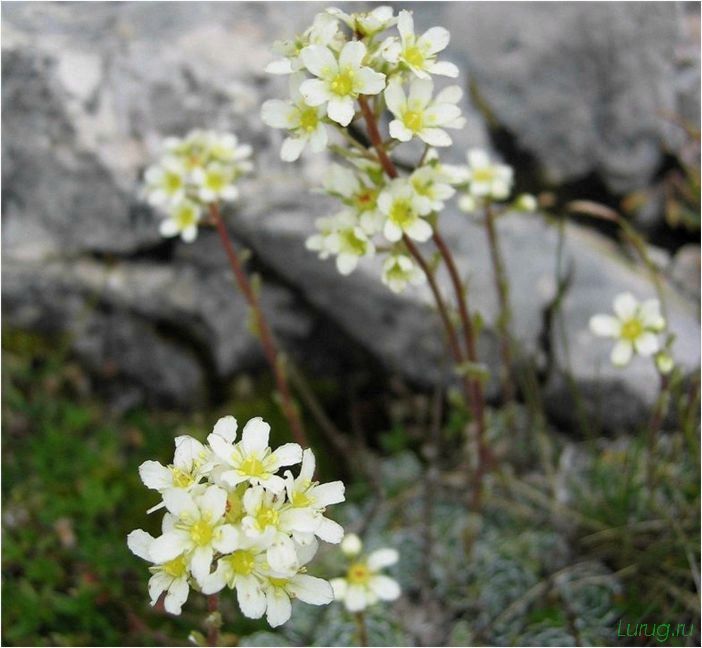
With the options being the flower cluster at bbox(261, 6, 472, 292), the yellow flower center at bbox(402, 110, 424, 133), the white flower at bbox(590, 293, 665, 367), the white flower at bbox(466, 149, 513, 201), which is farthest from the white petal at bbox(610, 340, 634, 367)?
the yellow flower center at bbox(402, 110, 424, 133)

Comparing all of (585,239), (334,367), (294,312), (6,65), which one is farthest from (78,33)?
(585,239)

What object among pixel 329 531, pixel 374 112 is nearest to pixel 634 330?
pixel 374 112

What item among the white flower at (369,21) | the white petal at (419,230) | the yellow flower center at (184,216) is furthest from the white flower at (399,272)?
the yellow flower center at (184,216)

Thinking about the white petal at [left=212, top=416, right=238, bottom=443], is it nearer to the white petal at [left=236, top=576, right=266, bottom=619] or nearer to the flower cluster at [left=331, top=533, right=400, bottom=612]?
the white petal at [left=236, top=576, right=266, bottom=619]

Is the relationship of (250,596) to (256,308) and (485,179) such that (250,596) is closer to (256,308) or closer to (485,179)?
(256,308)

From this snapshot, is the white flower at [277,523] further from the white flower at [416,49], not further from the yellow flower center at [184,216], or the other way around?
the yellow flower center at [184,216]

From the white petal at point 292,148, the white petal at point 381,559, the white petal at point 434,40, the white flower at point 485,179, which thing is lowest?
the white petal at point 381,559
